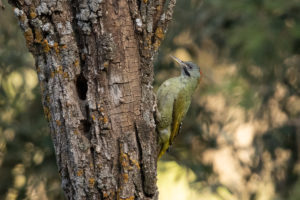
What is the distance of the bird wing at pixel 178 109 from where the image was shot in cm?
455

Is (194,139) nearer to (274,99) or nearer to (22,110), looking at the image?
(274,99)

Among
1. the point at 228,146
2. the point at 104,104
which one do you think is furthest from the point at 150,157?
the point at 228,146

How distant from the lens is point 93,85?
2.81 metres

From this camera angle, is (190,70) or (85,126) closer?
(85,126)

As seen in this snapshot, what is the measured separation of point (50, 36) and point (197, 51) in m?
3.97

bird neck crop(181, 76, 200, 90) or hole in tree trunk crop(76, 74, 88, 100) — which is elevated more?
hole in tree trunk crop(76, 74, 88, 100)

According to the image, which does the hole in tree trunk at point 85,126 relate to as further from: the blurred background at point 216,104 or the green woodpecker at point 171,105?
the blurred background at point 216,104

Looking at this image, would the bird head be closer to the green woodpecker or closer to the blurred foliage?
the green woodpecker

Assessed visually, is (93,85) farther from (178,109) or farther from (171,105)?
(178,109)

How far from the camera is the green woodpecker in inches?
174

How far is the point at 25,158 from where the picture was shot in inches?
205

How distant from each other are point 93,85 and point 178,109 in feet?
6.29

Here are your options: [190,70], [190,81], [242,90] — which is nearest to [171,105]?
[190,81]

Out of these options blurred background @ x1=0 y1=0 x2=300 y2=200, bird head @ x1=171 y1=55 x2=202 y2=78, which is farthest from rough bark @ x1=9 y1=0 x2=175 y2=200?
blurred background @ x1=0 y1=0 x2=300 y2=200
